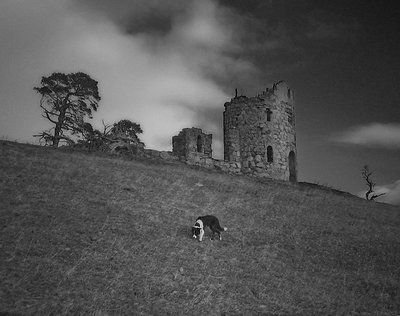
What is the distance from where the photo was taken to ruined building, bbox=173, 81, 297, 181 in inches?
1172

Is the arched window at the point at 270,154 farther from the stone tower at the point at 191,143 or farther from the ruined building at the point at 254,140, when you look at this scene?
the stone tower at the point at 191,143

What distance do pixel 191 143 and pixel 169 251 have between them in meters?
18.9

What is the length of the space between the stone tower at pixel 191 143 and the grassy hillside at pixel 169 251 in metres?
9.67

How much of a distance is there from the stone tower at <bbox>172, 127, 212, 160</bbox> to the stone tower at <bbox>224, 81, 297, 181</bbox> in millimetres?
1988

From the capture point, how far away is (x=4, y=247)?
942 cm

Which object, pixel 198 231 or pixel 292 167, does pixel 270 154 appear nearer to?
pixel 292 167

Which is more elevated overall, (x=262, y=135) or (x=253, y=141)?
(x=262, y=135)

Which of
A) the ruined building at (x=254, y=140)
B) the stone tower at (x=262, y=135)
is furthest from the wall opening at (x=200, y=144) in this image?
the stone tower at (x=262, y=135)

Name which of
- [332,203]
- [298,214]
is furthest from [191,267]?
[332,203]

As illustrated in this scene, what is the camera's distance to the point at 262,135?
3120cm

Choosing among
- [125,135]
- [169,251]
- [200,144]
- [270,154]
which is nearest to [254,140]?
[270,154]

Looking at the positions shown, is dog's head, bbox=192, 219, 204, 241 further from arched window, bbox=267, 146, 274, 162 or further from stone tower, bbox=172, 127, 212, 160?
arched window, bbox=267, 146, 274, 162

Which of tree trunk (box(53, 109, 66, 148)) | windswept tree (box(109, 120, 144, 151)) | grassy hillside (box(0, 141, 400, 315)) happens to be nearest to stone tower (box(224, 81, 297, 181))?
windswept tree (box(109, 120, 144, 151))

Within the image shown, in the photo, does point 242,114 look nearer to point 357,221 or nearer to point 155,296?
point 357,221
